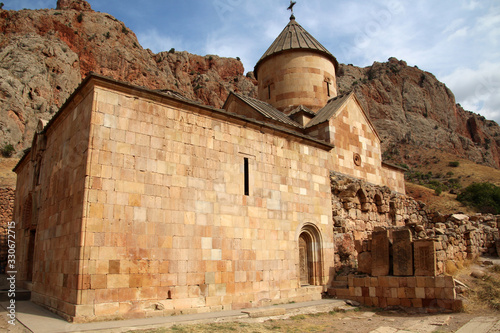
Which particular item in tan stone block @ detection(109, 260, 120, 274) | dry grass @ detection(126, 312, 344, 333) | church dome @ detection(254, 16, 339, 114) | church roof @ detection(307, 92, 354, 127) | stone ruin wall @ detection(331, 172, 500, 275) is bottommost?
dry grass @ detection(126, 312, 344, 333)

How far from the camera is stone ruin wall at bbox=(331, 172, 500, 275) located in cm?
988

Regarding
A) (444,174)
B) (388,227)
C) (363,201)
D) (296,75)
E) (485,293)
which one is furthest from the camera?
(444,174)

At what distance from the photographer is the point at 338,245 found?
11133 millimetres

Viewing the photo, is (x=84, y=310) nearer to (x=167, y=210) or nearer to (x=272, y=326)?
(x=167, y=210)

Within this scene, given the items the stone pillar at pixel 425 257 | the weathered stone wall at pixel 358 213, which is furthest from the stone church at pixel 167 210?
the stone pillar at pixel 425 257

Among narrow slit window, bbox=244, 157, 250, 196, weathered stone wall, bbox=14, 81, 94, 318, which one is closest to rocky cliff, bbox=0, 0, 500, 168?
weathered stone wall, bbox=14, 81, 94, 318

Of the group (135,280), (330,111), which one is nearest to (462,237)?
(330,111)

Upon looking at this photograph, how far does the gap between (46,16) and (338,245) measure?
49997mm

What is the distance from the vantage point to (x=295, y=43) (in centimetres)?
1589

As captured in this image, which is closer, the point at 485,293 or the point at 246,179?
the point at 485,293

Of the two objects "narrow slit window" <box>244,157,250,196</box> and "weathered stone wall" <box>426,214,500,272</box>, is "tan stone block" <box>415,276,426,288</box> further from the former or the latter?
"narrow slit window" <box>244,157,250,196</box>

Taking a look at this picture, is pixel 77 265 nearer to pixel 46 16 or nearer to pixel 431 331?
pixel 431 331

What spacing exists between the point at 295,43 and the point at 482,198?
3067 centimetres

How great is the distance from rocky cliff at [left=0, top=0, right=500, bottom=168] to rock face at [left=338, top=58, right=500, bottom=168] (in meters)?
0.20
